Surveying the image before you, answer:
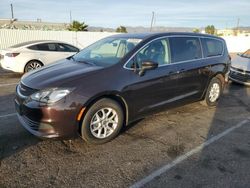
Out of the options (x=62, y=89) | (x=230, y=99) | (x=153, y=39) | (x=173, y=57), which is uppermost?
(x=153, y=39)

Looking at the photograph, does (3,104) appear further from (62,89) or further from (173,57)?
(173,57)

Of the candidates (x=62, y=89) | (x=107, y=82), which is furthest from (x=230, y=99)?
(x=62, y=89)

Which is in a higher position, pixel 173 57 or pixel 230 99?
pixel 173 57

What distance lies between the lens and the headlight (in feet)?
11.4

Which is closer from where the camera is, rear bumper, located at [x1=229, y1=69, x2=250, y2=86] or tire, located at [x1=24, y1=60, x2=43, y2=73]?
rear bumper, located at [x1=229, y1=69, x2=250, y2=86]

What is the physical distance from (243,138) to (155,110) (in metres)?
1.60

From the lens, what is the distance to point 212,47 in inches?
239

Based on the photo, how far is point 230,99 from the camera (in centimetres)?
700

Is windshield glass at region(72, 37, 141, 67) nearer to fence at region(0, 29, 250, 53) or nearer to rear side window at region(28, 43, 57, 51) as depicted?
rear side window at region(28, 43, 57, 51)

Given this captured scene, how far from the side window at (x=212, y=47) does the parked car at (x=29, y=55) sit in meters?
6.16

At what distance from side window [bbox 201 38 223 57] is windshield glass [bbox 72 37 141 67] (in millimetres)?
2035

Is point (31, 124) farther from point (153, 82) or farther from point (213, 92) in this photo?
point (213, 92)

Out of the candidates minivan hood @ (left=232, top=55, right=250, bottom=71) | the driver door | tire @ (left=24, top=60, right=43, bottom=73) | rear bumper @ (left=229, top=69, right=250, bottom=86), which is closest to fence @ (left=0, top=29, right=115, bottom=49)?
tire @ (left=24, top=60, right=43, bottom=73)

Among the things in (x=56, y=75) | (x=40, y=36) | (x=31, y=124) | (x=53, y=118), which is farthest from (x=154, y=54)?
(x=40, y=36)
